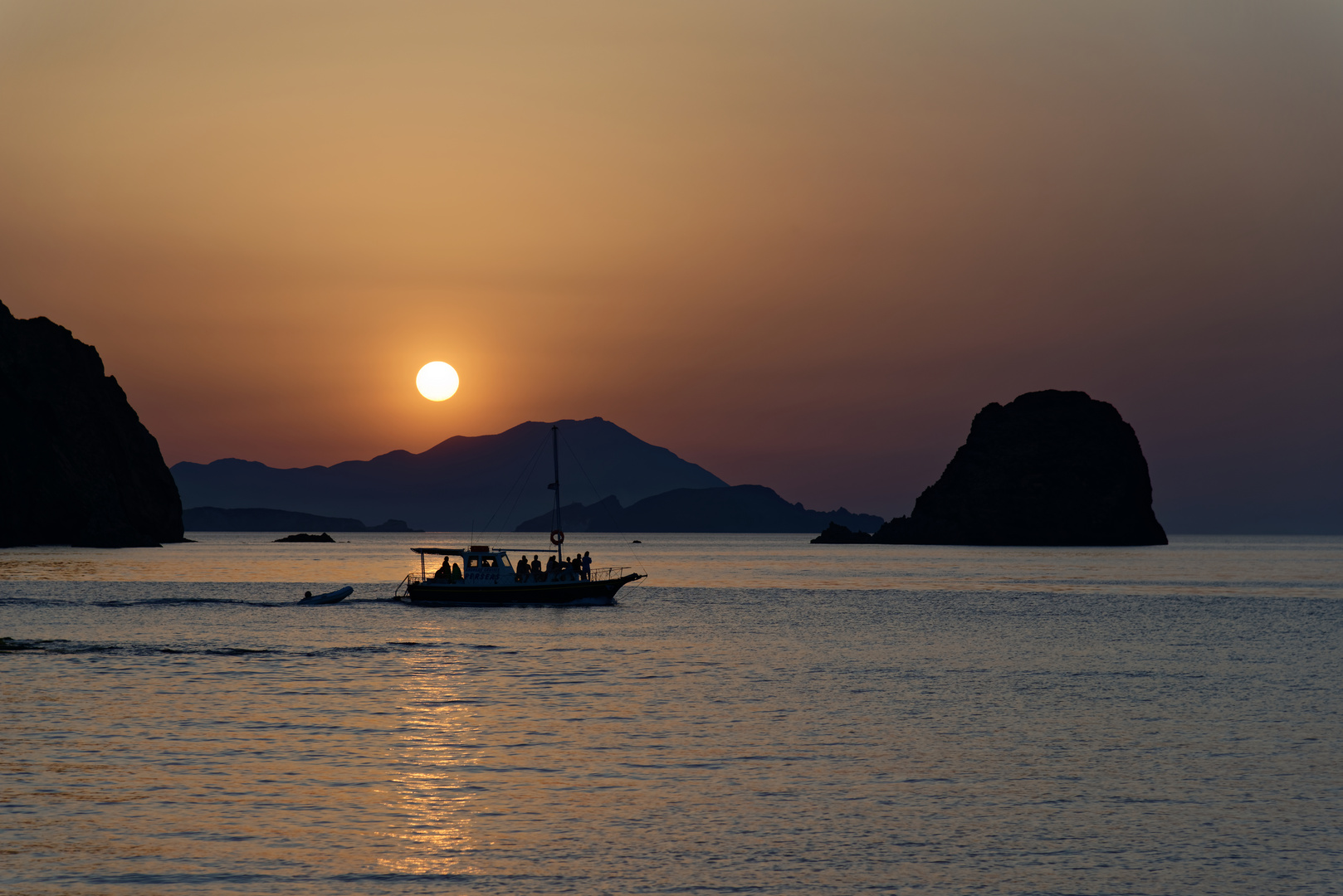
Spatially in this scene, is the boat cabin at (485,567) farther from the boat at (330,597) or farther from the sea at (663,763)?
the sea at (663,763)

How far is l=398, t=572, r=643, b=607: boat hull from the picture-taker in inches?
3150

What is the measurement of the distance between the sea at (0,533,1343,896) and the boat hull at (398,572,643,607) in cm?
1602

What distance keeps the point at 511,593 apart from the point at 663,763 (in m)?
53.9

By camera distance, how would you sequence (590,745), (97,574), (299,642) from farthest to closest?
(97,574) < (299,642) < (590,745)

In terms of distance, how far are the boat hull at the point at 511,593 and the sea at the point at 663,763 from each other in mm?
16017

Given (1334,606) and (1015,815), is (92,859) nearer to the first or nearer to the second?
(1015,815)

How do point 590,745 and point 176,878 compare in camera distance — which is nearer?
point 176,878

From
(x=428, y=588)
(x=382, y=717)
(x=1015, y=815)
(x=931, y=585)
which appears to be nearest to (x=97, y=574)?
(x=428, y=588)

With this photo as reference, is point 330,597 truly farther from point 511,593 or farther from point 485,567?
point 511,593

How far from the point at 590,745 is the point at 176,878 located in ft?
40.9

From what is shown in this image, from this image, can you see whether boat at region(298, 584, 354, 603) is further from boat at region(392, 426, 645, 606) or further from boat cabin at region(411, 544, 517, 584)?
boat cabin at region(411, 544, 517, 584)

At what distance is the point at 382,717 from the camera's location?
33344 mm

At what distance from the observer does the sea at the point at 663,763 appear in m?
19.0

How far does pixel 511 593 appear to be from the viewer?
79875 millimetres
